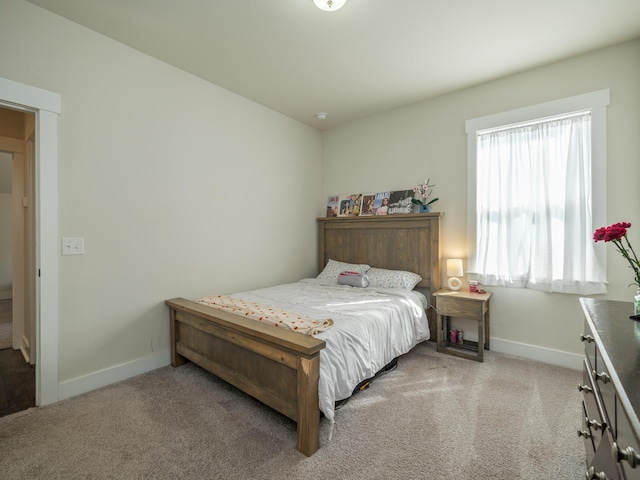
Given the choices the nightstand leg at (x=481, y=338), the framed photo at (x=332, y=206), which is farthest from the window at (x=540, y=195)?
the framed photo at (x=332, y=206)

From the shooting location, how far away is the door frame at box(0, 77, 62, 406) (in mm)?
2084

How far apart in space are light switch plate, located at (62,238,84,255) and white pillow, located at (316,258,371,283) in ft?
8.08

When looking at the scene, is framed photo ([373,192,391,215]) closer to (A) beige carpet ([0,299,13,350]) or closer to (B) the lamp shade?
(B) the lamp shade

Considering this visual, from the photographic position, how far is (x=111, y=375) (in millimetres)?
2408

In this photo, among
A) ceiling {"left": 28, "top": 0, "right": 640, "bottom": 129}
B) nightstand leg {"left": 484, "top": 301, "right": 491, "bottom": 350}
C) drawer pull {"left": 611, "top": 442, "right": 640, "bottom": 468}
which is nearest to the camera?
drawer pull {"left": 611, "top": 442, "right": 640, "bottom": 468}

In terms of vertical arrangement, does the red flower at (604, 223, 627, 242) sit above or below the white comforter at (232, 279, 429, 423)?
above

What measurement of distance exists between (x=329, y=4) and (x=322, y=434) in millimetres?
2702

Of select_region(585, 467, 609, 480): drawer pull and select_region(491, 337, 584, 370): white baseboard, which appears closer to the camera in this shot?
select_region(585, 467, 609, 480): drawer pull

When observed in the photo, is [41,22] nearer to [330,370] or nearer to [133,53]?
[133,53]

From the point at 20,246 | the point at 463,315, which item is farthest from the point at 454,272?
the point at 20,246

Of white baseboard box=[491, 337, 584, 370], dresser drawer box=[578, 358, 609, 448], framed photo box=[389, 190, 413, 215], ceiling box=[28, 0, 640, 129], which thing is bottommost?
white baseboard box=[491, 337, 584, 370]

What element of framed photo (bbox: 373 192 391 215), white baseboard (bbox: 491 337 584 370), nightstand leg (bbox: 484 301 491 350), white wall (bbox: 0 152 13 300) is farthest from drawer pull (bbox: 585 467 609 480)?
white wall (bbox: 0 152 13 300)

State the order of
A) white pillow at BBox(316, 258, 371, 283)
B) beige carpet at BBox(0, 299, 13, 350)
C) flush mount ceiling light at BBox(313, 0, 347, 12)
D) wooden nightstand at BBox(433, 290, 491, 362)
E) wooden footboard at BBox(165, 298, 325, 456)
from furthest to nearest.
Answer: white pillow at BBox(316, 258, 371, 283) < beige carpet at BBox(0, 299, 13, 350) < wooden nightstand at BBox(433, 290, 491, 362) < flush mount ceiling light at BBox(313, 0, 347, 12) < wooden footboard at BBox(165, 298, 325, 456)

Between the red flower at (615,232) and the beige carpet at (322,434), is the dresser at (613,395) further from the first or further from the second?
the beige carpet at (322,434)
